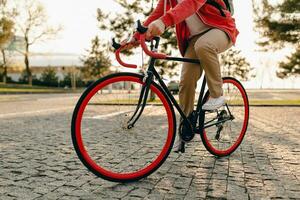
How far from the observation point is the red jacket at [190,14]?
10.2 ft

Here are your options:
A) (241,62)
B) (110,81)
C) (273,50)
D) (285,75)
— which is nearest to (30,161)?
(110,81)

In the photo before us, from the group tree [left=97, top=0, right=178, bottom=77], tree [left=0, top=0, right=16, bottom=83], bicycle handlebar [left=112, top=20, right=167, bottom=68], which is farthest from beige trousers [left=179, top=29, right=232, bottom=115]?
tree [left=0, top=0, right=16, bottom=83]

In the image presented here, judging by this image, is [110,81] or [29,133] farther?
[29,133]

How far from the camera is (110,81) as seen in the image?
299cm

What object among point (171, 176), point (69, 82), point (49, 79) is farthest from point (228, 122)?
point (69, 82)

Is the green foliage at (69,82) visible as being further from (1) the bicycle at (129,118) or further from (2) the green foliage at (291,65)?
(1) the bicycle at (129,118)

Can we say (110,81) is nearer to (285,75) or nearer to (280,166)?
(280,166)

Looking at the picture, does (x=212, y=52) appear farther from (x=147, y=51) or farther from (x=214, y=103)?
(x=147, y=51)

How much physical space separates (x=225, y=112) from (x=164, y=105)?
1303mm

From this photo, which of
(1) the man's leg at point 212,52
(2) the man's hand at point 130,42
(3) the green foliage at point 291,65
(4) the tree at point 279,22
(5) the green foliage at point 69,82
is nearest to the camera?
(2) the man's hand at point 130,42

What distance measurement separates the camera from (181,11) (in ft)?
10.3

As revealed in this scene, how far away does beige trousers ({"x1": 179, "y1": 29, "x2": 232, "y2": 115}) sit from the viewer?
348 centimetres

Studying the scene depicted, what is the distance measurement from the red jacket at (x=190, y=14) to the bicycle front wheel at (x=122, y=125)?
550 millimetres

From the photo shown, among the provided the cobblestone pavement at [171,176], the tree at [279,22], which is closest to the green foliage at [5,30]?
the tree at [279,22]
